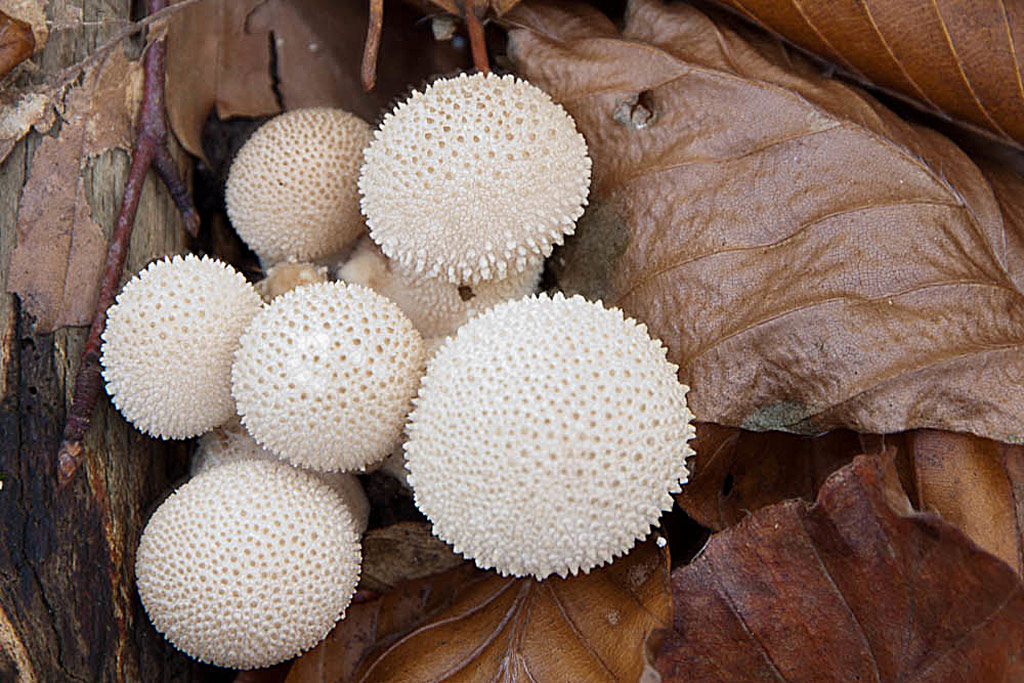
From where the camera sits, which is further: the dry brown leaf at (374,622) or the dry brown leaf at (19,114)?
the dry brown leaf at (374,622)

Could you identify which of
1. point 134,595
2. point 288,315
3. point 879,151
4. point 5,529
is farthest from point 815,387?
point 5,529

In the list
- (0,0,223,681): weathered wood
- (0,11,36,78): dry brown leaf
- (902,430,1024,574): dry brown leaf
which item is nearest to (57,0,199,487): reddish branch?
(0,0,223,681): weathered wood

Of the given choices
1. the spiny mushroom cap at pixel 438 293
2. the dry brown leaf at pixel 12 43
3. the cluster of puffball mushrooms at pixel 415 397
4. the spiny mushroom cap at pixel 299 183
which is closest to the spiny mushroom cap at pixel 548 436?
the cluster of puffball mushrooms at pixel 415 397

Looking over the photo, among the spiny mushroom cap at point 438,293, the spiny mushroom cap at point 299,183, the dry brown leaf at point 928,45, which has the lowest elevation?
the spiny mushroom cap at point 438,293

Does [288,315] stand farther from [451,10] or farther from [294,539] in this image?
[451,10]

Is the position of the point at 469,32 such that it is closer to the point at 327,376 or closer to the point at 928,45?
the point at 327,376

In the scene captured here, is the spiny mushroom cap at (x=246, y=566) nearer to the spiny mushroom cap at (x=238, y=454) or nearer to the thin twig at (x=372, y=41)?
the spiny mushroom cap at (x=238, y=454)
